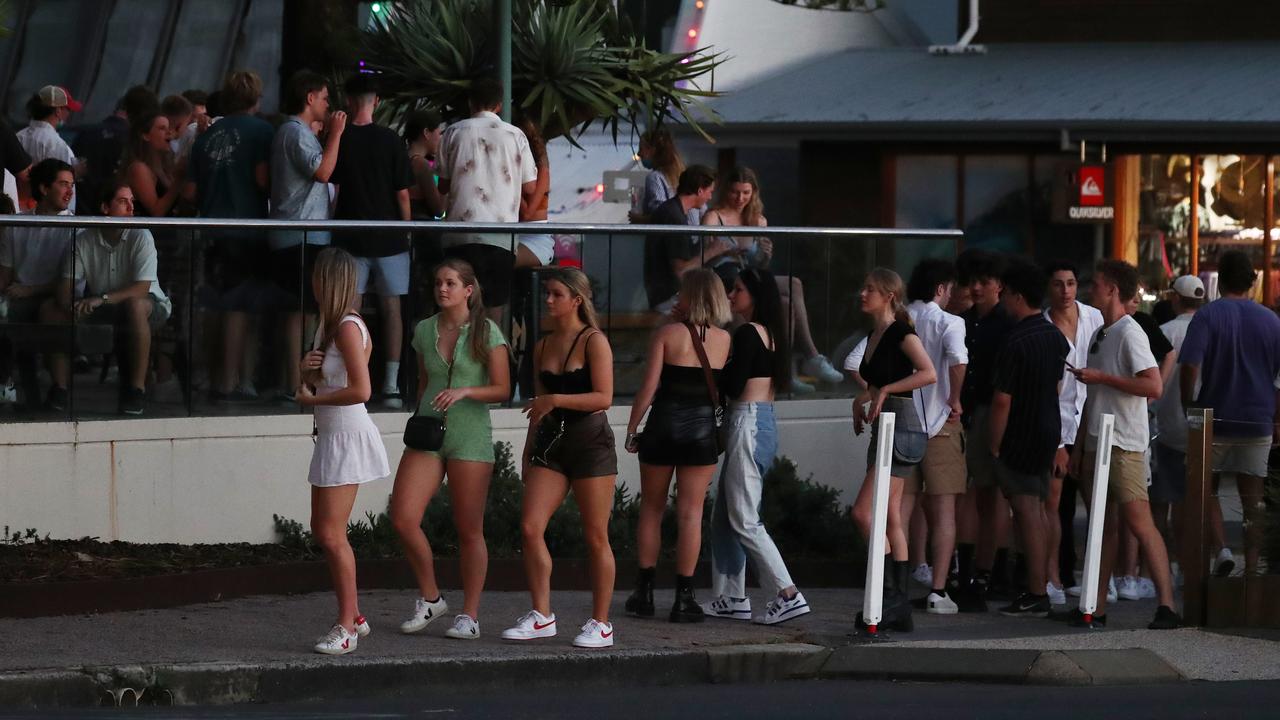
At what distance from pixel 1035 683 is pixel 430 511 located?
Result: 13.6 feet

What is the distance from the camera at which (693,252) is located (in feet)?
43.5

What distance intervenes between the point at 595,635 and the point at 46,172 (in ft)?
15.3

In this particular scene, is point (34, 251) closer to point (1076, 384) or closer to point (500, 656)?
point (500, 656)

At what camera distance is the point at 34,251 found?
11.2m

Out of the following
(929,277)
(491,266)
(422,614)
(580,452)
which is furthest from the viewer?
(491,266)

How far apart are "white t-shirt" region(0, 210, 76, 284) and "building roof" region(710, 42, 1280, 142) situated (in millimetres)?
13274

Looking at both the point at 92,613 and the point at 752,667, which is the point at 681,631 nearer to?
the point at 752,667

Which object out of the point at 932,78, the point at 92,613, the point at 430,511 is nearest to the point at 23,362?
the point at 92,613

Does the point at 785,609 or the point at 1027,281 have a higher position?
the point at 1027,281

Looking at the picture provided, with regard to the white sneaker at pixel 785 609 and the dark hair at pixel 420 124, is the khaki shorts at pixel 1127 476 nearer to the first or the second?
the white sneaker at pixel 785 609

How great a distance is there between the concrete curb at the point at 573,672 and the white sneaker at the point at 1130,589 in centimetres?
269

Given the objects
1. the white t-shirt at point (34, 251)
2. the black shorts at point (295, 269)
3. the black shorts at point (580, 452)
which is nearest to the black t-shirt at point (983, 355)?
the black shorts at point (580, 452)

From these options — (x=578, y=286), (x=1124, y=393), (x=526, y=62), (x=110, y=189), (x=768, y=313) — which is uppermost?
(x=526, y=62)

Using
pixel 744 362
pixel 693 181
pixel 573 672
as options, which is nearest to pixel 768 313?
pixel 744 362
